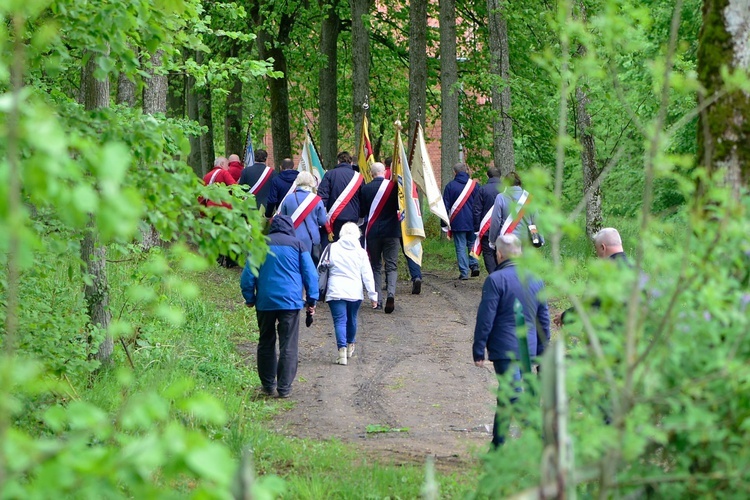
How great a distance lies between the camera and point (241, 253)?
5629 millimetres

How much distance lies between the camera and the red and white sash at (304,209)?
511 inches

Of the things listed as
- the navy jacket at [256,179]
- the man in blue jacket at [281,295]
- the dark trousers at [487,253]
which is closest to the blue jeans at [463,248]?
the dark trousers at [487,253]

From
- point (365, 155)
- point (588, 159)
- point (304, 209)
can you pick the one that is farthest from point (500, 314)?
point (365, 155)

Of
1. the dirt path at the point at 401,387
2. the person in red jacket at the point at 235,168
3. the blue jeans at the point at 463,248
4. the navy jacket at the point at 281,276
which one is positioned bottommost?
the dirt path at the point at 401,387

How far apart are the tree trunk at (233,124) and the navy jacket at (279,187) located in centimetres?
996

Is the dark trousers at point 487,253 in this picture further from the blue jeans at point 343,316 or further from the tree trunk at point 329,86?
the tree trunk at point 329,86

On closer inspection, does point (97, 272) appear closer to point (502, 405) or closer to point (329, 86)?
point (502, 405)

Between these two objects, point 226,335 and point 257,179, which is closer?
point 226,335

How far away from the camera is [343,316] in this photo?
11.4 m

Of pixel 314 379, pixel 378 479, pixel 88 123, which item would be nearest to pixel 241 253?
pixel 88 123

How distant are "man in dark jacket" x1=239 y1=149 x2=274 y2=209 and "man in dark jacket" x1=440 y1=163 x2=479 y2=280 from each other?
3324 millimetres

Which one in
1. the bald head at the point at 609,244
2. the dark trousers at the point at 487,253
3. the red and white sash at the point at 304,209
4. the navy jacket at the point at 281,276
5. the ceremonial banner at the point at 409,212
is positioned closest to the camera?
the bald head at the point at 609,244

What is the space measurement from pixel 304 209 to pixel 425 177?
4287 mm

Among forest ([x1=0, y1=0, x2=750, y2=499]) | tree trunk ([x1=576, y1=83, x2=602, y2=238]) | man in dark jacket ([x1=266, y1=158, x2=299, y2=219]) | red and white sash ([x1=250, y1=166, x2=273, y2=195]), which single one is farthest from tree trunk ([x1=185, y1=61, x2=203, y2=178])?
forest ([x1=0, y1=0, x2=750, y2=499])
